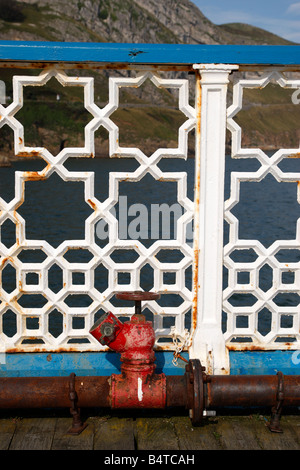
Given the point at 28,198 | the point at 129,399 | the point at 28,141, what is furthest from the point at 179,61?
the point at 28,141

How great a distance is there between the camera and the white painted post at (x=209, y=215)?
3.45 m

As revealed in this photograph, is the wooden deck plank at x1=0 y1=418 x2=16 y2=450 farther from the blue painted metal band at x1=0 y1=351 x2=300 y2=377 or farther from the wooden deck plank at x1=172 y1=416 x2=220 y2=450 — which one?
the wooden deck plank at x1=172 y1=416 x2=220 y2=450

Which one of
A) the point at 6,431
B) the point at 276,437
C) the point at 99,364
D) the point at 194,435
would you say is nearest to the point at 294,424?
the point at 276,437

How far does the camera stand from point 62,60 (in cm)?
336

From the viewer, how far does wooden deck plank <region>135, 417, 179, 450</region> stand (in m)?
3.08

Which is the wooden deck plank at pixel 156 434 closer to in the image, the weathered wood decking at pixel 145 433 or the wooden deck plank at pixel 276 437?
the weathered wood decking at pixel 145 433

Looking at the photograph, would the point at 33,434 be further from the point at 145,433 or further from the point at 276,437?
the point at 276,437

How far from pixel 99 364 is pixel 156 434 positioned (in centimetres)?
64

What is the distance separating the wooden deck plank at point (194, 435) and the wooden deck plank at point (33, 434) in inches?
29.6

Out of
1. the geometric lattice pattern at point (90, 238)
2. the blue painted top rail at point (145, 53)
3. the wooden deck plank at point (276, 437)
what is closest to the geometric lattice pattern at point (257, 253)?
the blue painted top rail at point (145, 53)

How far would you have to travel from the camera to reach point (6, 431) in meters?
3.21
